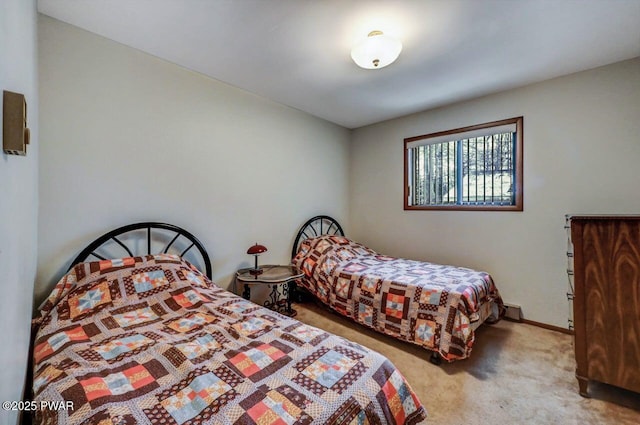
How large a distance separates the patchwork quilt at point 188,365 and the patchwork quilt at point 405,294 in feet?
3.42

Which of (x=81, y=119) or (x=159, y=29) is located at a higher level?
(x=159, y=29)

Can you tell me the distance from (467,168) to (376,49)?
2.05 m

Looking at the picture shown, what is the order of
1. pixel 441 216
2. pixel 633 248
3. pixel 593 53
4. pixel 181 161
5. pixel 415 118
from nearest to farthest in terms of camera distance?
pixel 633 248 < pixel 593 53 < pixel 181 161 < pixel 441 216 < pixel 415 118

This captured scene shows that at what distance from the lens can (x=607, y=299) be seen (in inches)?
61.9

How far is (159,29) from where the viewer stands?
187 cm

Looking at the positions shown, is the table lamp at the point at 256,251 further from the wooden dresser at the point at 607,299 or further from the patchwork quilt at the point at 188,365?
the wooden dresser at the point at 607,299

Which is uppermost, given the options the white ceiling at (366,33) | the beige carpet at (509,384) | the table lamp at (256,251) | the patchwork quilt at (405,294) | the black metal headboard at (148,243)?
the white ceiling at (366,33)

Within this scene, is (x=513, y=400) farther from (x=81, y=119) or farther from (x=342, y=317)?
(x=81, y=119)

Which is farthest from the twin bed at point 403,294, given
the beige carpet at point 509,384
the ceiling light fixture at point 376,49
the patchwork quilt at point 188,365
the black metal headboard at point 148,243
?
the ceiling light fixture at point 376,49

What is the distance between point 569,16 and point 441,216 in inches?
81.1

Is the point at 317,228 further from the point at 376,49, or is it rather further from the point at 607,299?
the point at 607,299

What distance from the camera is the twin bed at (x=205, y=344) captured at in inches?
35.8

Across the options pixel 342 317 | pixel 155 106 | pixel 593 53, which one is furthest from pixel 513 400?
pixel 155 106

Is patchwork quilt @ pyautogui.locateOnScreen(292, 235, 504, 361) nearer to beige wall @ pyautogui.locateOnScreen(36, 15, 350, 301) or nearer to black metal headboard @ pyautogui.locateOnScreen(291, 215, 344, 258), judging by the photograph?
black metal headboard @ pyautogui.locateOnScreen(291, 215, 344, 258)
